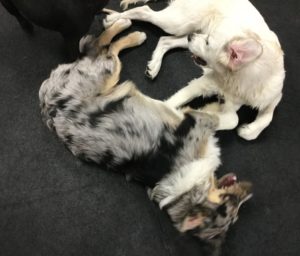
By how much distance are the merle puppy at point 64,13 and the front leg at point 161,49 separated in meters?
0.63

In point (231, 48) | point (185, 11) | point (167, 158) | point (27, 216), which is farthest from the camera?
point (185, 11)

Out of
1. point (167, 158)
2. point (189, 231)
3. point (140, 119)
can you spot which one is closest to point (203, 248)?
point (189, 231)

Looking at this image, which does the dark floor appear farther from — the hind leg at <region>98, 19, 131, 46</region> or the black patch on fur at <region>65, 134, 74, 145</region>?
the black patch on fur at <region>65, 134, 74, 145</region>

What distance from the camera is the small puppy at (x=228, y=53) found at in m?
2.27

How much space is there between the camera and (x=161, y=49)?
9.59ft

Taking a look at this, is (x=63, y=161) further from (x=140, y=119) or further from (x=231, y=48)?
(x=231, y=48)

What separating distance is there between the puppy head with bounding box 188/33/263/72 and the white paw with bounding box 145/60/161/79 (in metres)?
0.39

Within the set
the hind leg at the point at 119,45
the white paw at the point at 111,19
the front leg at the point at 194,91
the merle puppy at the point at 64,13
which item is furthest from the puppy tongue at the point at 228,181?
the white paw at the point at 111,19

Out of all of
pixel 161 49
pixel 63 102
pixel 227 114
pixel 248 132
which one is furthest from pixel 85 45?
pixel 248 132

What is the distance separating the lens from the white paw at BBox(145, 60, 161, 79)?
285 centimetres

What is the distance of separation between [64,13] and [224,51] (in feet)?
3.38

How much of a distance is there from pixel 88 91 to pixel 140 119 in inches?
16.2

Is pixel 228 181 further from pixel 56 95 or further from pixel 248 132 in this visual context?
pixel 56 95

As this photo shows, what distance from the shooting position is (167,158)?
2320 mm
